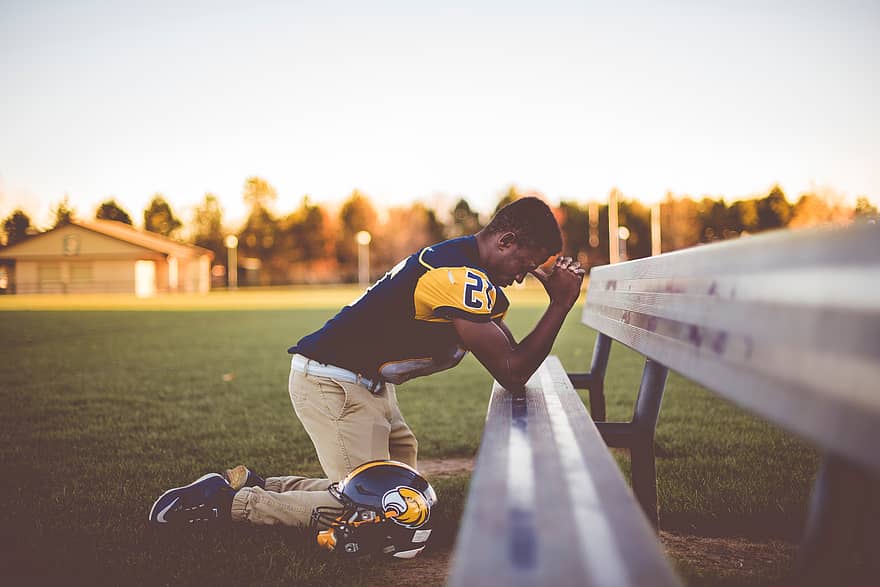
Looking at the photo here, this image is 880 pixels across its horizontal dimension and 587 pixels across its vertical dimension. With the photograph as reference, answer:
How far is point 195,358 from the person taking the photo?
10406mm

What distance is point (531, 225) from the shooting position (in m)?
2.99

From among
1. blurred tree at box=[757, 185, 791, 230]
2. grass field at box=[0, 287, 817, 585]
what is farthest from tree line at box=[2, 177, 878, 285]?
grass field at box=[0, 287, 817, 585]

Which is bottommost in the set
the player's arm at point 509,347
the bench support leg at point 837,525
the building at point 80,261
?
the bench support leg at point 837,525

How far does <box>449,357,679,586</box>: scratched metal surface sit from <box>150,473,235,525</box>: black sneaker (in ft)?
5.82

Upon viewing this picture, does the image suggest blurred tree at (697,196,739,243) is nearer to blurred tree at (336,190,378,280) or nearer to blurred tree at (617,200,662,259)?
blurred tree at (617,200,662,259)

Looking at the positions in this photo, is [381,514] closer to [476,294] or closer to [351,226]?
[476,294]

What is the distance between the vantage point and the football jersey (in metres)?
2.69

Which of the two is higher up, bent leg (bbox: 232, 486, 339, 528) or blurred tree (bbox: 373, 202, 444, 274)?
blurred tree (bbox: 373, 202, 444, 274)

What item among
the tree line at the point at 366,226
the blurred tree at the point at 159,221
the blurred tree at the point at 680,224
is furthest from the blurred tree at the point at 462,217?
the blurred tree at the point at 159,221

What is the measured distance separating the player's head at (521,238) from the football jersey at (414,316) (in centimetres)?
9

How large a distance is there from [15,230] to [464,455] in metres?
93.5

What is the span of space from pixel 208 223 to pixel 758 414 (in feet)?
329

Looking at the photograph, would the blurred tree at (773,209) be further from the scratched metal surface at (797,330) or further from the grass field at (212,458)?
the scratched metal surface at (797,330)

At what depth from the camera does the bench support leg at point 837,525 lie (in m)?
1.25
